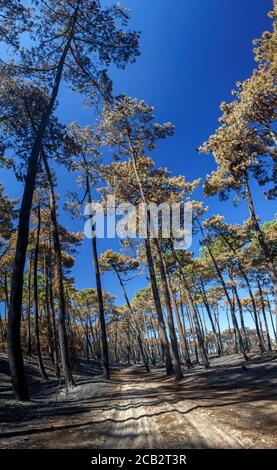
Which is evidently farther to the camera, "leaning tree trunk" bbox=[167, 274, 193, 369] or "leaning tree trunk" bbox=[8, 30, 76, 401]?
→ "leaning tree trunk" bbox=[167, 274, 193, 369]

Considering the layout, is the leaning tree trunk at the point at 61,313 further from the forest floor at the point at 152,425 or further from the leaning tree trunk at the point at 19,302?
the forest floor at the point at 152,425

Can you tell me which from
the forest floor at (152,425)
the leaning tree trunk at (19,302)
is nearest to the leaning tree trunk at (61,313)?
the leaning tree trunk at (19,302)

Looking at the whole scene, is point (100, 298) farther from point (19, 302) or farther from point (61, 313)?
point (19, 302)

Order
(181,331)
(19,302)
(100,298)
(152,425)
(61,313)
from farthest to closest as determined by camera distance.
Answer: (181,331), (100,298), (61,313), (19,302), (152,425)

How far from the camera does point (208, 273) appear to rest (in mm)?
32000

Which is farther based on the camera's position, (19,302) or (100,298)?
(100,298)

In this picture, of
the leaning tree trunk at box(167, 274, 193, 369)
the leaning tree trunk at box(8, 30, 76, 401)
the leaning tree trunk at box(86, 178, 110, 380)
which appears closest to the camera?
the leaning tree trunk at box(8, 30, 76, 401)

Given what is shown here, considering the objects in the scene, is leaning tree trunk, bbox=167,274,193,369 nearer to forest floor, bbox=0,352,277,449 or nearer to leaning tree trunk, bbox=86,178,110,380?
leaning tree trunk, bbox=86,178,110,380

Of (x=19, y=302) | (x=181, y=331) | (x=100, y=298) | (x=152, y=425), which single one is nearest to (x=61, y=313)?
(x=19, y=302)

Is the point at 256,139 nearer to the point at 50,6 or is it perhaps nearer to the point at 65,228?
the point at 50,6

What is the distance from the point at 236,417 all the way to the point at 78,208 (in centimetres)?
1435

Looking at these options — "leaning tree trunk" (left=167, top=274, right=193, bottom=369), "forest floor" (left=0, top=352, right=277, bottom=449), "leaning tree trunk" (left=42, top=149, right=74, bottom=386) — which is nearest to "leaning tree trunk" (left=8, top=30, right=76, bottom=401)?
"forest floor" (left=0, top=352, right=277, bottom=449)

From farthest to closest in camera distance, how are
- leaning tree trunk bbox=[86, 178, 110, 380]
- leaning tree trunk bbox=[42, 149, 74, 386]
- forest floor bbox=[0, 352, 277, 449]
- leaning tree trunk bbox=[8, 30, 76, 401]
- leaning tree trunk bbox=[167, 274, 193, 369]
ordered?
leaning tree trunk bbox=[167, 274, 193, 369] → leaning tree trunk bbox=[86, 178, 110, 380] → leaning tree trunk bbox=[42, 149, 74, 386] → leaning tree trunk bbox=[8, 30, 76, 401] → forest floor bbox=[0, 352, 277, 449]

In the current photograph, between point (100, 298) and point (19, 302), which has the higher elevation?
point (100, 298)
